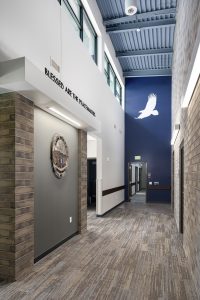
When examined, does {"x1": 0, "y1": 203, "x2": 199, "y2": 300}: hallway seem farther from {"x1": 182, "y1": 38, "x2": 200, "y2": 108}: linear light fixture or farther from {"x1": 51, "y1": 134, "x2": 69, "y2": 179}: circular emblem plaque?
{"x1": 182, "y1": 38, "x2": 200, "y2": 108}: linear light fixture

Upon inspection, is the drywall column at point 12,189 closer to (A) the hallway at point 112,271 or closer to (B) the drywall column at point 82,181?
(A) the hallway at point 112,271

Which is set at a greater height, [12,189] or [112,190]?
[12,189]

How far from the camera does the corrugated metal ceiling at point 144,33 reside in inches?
307

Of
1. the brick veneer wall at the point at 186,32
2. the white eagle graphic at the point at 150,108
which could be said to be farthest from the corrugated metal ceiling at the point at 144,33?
the brick veneer wall at the point at 186,32

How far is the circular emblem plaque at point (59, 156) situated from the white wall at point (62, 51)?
49.5 inches

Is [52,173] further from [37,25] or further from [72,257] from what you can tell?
[37,25]

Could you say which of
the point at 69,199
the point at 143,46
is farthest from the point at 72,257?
the point at 143,46

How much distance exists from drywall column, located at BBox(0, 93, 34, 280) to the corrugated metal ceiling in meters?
5.75

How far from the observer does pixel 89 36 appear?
25.3ft

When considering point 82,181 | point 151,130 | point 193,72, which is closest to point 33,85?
point 193,72

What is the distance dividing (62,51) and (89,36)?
2.96 metres

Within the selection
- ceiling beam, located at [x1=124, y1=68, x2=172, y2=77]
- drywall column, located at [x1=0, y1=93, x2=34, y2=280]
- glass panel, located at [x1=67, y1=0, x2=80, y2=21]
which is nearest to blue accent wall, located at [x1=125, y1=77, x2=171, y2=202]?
ceiling beam, located at [x1=124, y1=68, x2=172, y2=77]

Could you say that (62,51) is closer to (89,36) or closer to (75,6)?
(75,6)

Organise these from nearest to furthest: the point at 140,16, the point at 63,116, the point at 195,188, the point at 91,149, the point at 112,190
A: the point at 195,188 < the point at 63,116 < the point at 140,16 < the point at 91,149 < the point at 112,190
